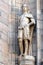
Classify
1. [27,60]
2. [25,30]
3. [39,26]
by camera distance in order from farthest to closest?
1. [39,26]
2. [25,30]
3. [27,60]

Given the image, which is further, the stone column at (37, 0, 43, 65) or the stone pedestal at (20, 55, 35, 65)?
the stone column at (37, 0, 43, 65)

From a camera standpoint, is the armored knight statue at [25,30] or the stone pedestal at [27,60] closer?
the stone pedestal at [27,60]

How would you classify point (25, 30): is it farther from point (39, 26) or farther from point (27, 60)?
point (27, 60)

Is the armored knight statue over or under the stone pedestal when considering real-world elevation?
over

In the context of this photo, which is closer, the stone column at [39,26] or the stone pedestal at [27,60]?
the stone pedestal at [27,60]

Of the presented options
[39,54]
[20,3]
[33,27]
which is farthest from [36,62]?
[20,3]

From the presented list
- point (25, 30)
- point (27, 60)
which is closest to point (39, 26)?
point (25, 30)

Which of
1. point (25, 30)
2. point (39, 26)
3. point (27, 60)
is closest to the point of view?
point (27, 60)

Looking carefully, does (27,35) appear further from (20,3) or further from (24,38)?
(20,3)

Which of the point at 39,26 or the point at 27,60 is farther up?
the point at 39,26

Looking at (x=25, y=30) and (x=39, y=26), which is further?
(x=39, y=26)

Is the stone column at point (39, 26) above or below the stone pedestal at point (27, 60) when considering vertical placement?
above

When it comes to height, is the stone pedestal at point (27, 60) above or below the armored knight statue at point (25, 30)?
below

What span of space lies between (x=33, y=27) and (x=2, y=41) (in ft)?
3.03
